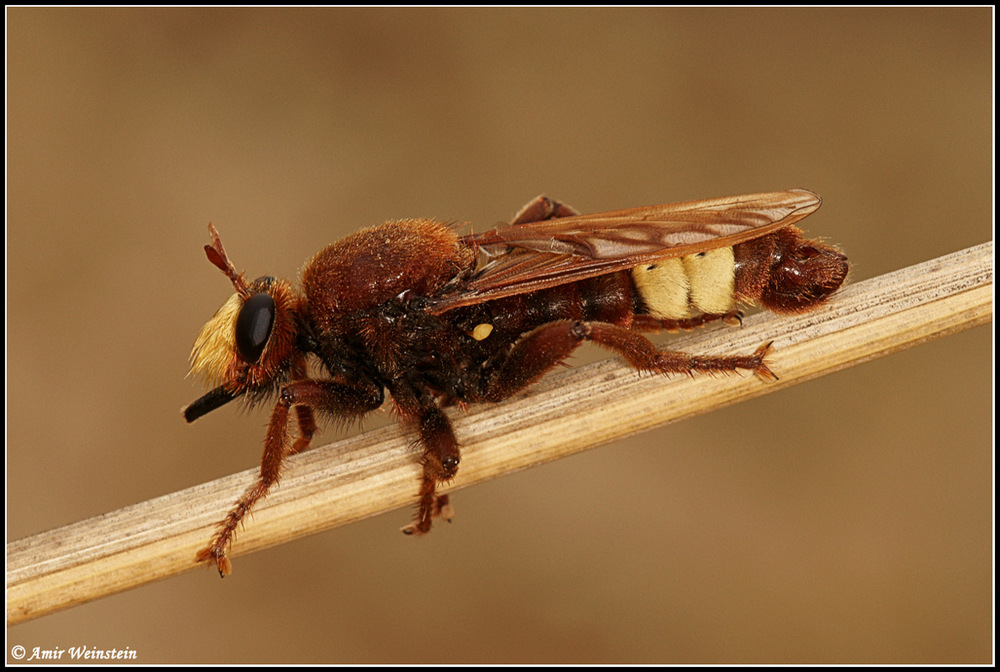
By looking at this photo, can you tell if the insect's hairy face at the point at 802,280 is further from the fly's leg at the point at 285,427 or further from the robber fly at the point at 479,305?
the fly's leg at the point at 285,427

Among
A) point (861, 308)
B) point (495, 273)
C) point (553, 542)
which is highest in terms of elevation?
point (495, 273)

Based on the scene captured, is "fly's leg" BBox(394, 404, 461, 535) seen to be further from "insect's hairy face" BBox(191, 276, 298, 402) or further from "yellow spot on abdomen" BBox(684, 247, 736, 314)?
"yellow spot on abdomen" BBox(684, 247, 736, 314)

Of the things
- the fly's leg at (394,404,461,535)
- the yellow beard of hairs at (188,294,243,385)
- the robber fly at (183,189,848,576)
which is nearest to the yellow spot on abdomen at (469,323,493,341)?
the robber fly at (183,189,848,576)

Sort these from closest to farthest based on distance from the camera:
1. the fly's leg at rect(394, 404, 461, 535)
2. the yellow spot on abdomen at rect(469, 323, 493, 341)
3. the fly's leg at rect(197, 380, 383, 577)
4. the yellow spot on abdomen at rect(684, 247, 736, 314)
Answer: the fly's leg at rect(197, 380, 383, 577)
the fly's leg at rect(394, 404, 461, 535)
the yellow spot on abdomen at rect(684, 247, 736, 314)
the yellow spot on abdomen at rect(469, 323, 493, 341)

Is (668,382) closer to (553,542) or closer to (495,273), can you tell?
(495,273)

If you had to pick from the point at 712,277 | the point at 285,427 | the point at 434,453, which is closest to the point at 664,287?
the point at 712,277

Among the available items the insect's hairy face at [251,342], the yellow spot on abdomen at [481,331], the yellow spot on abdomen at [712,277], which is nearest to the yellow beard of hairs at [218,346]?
the insect's hairy face at [251,342]

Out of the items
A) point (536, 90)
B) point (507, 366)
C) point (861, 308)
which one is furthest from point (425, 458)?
point (536, 90)
